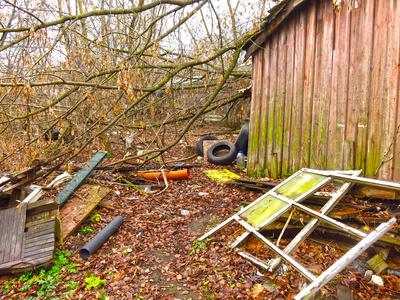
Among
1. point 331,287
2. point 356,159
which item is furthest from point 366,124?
point 331,287

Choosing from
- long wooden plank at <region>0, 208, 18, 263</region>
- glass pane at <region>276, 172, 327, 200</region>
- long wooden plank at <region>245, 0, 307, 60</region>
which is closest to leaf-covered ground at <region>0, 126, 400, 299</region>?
long wooden plank at <region>0, 208, 18, 263</region>

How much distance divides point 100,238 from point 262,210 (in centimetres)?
235

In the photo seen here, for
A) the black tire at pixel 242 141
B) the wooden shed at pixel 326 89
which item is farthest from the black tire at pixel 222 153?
the wooden shed at pixel 326 89

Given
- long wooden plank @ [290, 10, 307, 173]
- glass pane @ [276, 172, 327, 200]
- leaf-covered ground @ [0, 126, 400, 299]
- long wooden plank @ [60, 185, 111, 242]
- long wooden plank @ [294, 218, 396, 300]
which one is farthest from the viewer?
long wooden plank @ [290, 10, 307, 173]

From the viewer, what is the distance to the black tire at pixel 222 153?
26.7 feet

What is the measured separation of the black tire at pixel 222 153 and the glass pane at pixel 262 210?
3.98 metres

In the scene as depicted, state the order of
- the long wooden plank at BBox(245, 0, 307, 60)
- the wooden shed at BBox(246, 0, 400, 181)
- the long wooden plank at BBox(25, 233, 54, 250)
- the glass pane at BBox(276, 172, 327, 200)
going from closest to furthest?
the long wooden plank at BBox(25, 233, 54, 250) < the glass pane at BBox(276, 172, 327, 200) < the wooden shed at BBox(246, 0, 400, 181) < the long wooden plank at BBox(245, 0, 307, 60)

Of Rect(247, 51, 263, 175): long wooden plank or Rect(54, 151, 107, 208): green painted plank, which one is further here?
Rect(247, 51, 263, 175): long wooden plank

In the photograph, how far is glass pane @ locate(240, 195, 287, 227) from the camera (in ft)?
12.0

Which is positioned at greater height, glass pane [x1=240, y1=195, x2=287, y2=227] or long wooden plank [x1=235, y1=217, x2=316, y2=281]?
glass pane [x1=240, y1=195, x2=287, y2=227]

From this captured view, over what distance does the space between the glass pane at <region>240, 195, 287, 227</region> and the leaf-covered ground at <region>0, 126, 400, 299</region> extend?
0.33 metres

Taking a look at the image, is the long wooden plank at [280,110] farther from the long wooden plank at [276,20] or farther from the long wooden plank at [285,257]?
the long wooden plank at [285,257]

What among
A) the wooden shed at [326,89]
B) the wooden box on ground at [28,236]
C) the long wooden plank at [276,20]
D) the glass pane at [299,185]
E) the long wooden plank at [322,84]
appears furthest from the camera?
the long wooden plank at [276,20]

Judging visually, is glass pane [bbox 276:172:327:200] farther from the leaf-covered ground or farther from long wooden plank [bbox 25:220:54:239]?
long wooden plank [bbox 25:220:54:239]
